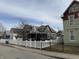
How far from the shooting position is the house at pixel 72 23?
3338 centimetres

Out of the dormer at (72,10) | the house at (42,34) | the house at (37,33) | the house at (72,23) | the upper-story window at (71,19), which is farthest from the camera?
the house at (37,33)

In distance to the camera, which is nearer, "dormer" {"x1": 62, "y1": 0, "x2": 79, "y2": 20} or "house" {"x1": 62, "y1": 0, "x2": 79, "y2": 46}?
"house" {"x1": 62, "y1": 0, "x2": 79, "y2": 46}

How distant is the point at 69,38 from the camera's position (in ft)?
115

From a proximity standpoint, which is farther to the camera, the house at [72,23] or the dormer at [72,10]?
the dormer at [72,10]

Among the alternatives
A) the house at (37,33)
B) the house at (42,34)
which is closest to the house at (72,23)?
the house at (42,34)

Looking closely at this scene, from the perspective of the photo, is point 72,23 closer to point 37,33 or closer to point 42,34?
point 37,33

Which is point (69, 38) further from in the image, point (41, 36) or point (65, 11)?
point (41, 36)

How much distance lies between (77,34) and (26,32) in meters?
32.3

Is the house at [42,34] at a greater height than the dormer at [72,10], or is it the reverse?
the dormer at [72,10]

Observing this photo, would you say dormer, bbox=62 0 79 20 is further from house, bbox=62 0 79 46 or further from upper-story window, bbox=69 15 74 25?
upper-story window, bbox=69 15 74 25

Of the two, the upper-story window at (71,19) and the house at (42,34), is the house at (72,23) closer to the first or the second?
the upper-story window at (71,19)

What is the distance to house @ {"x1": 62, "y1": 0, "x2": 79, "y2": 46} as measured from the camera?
109 feet

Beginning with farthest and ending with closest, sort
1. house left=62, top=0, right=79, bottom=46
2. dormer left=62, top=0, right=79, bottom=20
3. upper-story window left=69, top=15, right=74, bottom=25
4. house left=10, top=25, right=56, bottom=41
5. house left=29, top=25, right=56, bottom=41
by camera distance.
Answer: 1. house left=10, top=25, right=56, bottom=41
2. house left=29, top=25, right=56, bottom=41
3. upper-story window left=69, top=15, right=74, bottom=25
4. dormer left=62, top=0, right=79, bottom=20
5. house left=62, top=0, right=79, bottom=46

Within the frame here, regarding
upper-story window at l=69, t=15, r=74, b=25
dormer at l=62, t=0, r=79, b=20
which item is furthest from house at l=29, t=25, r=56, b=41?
upper-story window at l=69, t=15, r=74, b=25
